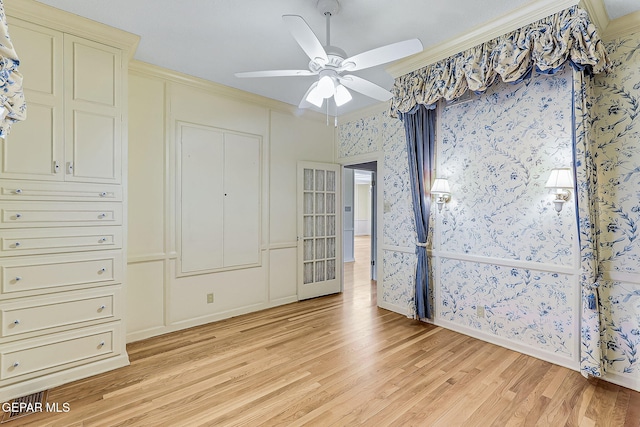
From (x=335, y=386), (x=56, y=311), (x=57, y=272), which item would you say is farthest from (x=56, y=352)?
(x=335, y=386)

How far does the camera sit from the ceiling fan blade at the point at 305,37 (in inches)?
65.1

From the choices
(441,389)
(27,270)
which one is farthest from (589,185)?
(27,270)

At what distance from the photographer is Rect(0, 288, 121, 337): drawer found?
220 cm

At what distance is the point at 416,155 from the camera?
354cm

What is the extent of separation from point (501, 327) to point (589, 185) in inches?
59.1

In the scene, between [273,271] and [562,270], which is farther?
[273,271]

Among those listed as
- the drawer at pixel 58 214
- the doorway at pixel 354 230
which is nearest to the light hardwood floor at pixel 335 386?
the drawer at pixel 58 214

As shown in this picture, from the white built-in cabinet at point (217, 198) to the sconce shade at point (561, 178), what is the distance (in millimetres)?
3169

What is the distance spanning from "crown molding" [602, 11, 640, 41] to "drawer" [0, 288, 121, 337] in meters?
4.60

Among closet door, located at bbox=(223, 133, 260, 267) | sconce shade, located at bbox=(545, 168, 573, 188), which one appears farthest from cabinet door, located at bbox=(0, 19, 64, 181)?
sconce shade, located at bbox=(545, 168, 573, 188)

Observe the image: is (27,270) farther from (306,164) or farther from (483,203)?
(483,203)

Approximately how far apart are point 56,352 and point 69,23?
2.57 m

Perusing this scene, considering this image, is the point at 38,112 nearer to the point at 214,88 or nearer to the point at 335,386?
the point at 214,88

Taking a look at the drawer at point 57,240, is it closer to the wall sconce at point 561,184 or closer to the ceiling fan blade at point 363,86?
the ceiling fan blade at point 363,86
